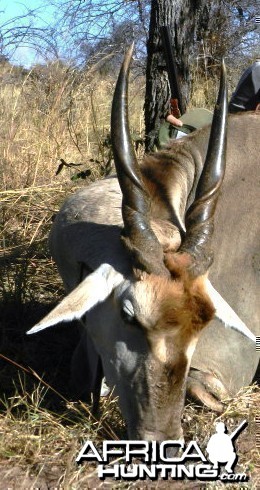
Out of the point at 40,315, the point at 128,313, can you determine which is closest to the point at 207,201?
the point at 128,313

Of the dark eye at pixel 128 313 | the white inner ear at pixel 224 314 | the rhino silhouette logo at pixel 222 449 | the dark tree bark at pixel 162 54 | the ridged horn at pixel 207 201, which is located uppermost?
the dark tree bark at pixel 162 54

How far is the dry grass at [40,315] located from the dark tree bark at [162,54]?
723 millimetres

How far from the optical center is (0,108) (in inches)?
345

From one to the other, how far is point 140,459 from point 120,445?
18cm

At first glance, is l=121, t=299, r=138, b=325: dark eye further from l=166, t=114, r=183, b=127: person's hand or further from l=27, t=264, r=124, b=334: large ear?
l=166, t=114, r=183, b=127: person's hand

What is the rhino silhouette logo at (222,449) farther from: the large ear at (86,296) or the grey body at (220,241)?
the large ear at (86,296)

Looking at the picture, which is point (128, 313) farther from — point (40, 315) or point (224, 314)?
point (40, 315)

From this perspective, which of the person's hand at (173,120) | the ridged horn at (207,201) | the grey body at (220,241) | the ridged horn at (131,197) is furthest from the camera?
the person's hand at (173,120)

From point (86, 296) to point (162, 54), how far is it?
4.14 m

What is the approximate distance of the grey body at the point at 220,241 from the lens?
4211 millimetres

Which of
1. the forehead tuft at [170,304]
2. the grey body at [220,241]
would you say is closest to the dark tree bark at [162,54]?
the grey body at [220,241]

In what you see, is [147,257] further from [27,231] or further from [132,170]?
[27,231]

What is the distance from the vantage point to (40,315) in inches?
215

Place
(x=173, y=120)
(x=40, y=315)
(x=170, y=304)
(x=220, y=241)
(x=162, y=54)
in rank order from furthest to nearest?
(x=162, y=54) → (x=173, y=120) → (x=40, y=315) → (x=220, y=241) → (x=170, y=304)
